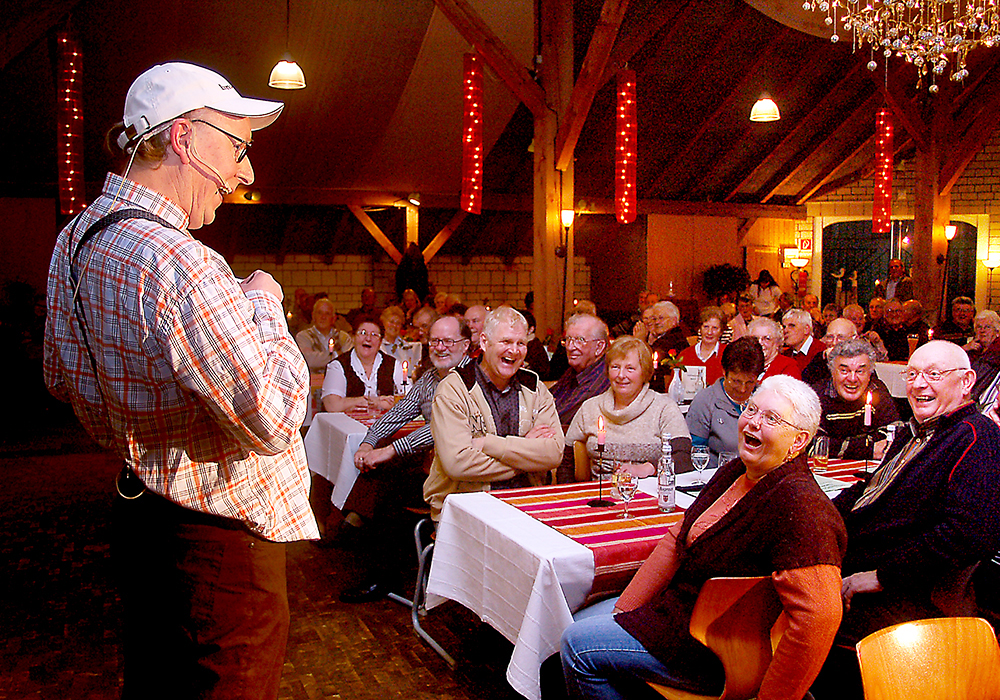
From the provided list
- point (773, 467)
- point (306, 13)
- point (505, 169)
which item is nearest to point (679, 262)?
point (505, 169)

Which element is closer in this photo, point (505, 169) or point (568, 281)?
point (568, 281)

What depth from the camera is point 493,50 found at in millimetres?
8156

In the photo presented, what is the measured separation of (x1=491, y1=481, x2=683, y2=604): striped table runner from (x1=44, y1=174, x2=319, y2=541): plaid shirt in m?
1.27

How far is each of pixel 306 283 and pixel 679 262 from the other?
6.24 m

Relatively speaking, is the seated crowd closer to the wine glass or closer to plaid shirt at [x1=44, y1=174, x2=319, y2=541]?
the wine glass

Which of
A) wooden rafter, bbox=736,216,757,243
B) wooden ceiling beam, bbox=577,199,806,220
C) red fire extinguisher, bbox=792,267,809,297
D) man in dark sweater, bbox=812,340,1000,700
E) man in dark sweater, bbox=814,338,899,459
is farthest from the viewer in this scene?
red fire extinguisher, bbox=792,267,809,297

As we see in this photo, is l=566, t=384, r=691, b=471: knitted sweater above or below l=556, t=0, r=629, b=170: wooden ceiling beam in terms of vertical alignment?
below

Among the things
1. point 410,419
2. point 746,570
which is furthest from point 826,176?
point 746,570

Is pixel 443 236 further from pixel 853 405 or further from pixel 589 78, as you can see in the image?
pixel 853 405

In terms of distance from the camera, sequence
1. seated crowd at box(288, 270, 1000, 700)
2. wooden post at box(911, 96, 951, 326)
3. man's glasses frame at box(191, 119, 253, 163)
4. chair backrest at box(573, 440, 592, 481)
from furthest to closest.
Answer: wooden post at box(911, 96, 951, 326), chair backrest at box(573, 440, 592, 481), seated crowd at box(288, 270, 1000, 700), man's glasses frame at box(191, 119, 253, 163)

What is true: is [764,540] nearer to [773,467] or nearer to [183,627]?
[773,467]

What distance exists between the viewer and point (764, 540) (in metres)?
1.97

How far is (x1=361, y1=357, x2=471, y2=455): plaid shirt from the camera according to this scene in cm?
405

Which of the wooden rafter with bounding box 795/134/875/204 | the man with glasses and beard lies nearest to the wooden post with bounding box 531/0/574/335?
the man with glasses and beard
